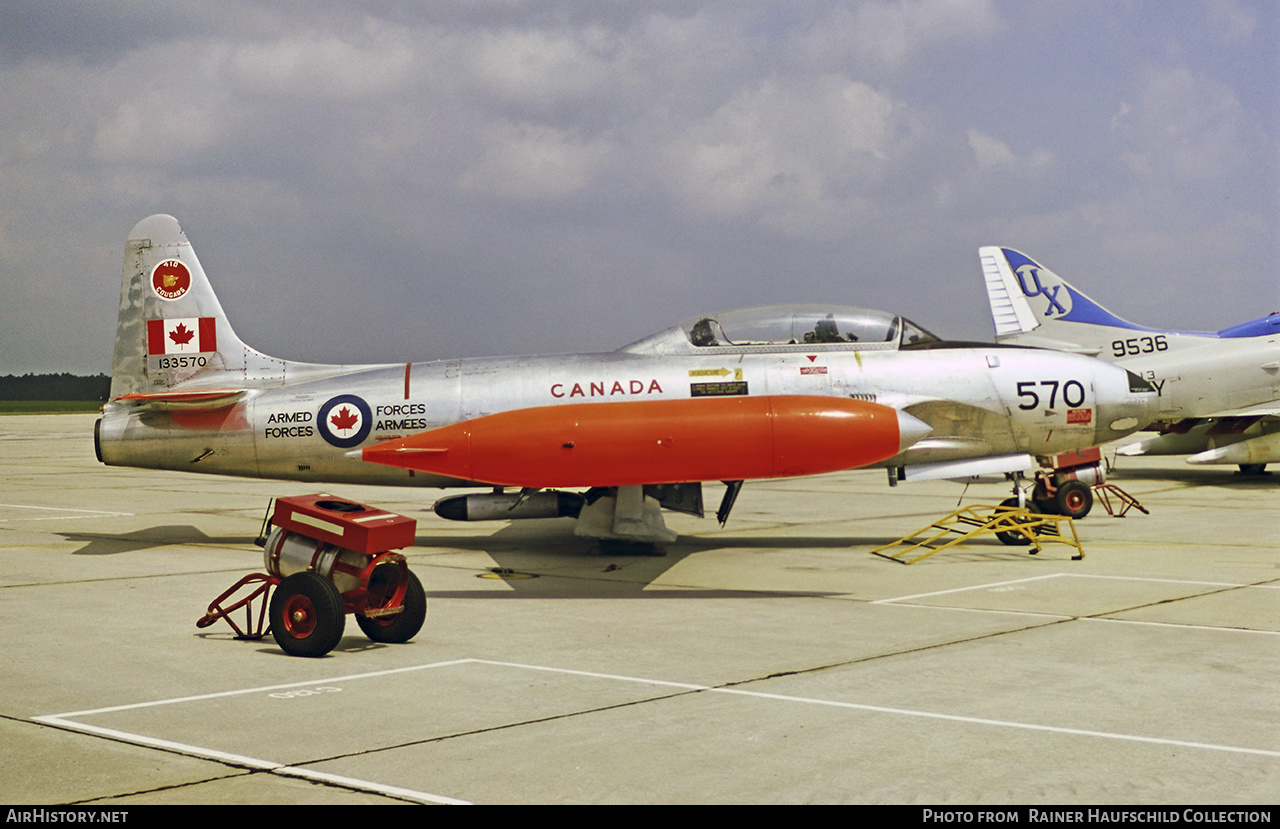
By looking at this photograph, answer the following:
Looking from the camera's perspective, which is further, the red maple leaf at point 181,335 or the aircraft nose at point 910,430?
the red maple leaf at point 181,335

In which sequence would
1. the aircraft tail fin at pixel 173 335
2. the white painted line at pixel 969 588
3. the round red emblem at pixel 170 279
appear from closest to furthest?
the white painted line at pixel 969 588, the aircraft tail fin at pixel 173 335, the round red emblem at pixel 170 279

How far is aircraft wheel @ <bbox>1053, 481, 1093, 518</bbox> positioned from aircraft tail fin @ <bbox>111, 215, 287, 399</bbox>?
11.6 m

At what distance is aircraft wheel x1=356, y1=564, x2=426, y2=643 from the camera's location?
8875 millimetres

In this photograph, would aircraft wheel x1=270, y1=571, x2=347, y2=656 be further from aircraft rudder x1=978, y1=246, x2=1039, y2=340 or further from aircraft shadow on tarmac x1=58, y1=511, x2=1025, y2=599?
aircraft rudder x1=978, y1=246, x2=1039, y2=340

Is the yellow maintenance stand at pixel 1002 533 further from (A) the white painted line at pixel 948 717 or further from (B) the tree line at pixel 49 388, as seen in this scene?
(B) the tree line at pixel 49 388

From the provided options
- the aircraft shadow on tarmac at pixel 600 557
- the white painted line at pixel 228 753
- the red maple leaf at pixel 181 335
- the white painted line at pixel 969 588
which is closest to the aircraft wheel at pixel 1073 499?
the aircraft shadow on tarmac at pixel 600 557

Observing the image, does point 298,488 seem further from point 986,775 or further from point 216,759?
point 986,775

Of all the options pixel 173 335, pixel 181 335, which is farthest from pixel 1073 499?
pixel 173 335

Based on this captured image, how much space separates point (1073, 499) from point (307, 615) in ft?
41.4

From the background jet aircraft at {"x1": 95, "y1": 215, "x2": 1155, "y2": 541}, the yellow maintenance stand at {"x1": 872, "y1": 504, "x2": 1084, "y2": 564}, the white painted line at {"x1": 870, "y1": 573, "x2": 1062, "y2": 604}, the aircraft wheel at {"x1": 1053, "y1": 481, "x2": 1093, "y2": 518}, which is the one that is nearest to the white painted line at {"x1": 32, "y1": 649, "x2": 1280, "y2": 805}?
the white painted line at {"x1": 870, "y1": 573, "x2": 1062, "y2": 604}

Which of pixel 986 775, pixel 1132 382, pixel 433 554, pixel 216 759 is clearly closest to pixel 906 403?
pixel 1132 382

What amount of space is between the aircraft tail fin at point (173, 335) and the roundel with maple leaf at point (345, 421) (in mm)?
1271

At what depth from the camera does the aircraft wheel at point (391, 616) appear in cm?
888

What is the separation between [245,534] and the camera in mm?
17188
